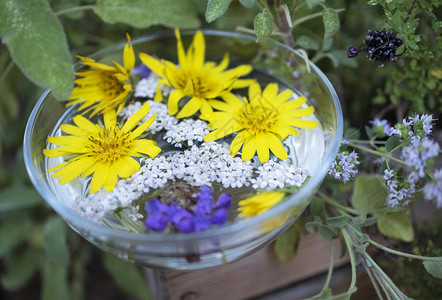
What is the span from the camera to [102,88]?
0.59m

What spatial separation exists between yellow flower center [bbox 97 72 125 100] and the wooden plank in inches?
10.6

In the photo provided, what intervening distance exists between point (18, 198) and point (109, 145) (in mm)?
390

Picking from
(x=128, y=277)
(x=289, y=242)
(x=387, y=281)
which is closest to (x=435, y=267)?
(x=387, y=281)

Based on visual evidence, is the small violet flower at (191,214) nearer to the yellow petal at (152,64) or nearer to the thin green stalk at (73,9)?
the yellow petal at (152,64)

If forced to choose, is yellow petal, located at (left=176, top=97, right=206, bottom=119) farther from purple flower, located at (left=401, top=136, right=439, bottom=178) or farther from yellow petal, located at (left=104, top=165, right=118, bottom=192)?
purple flower, located at (left=401, top=136, right=439, bottom=178)

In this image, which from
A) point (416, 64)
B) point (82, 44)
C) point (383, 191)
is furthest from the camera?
point (82, 44)

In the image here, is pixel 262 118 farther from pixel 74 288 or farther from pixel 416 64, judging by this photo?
pixel 74 288

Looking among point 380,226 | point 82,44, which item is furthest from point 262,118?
point 82,44

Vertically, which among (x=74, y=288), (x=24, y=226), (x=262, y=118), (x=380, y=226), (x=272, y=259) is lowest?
(x=74, y=288)

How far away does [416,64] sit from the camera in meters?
0.56

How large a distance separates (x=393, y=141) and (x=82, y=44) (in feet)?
1.88

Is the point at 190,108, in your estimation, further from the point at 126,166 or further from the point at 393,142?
the point at 393,142

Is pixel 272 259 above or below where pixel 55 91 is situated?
below

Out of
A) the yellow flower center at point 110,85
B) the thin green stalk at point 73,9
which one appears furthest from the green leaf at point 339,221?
the thin green stalk at point 73,9
